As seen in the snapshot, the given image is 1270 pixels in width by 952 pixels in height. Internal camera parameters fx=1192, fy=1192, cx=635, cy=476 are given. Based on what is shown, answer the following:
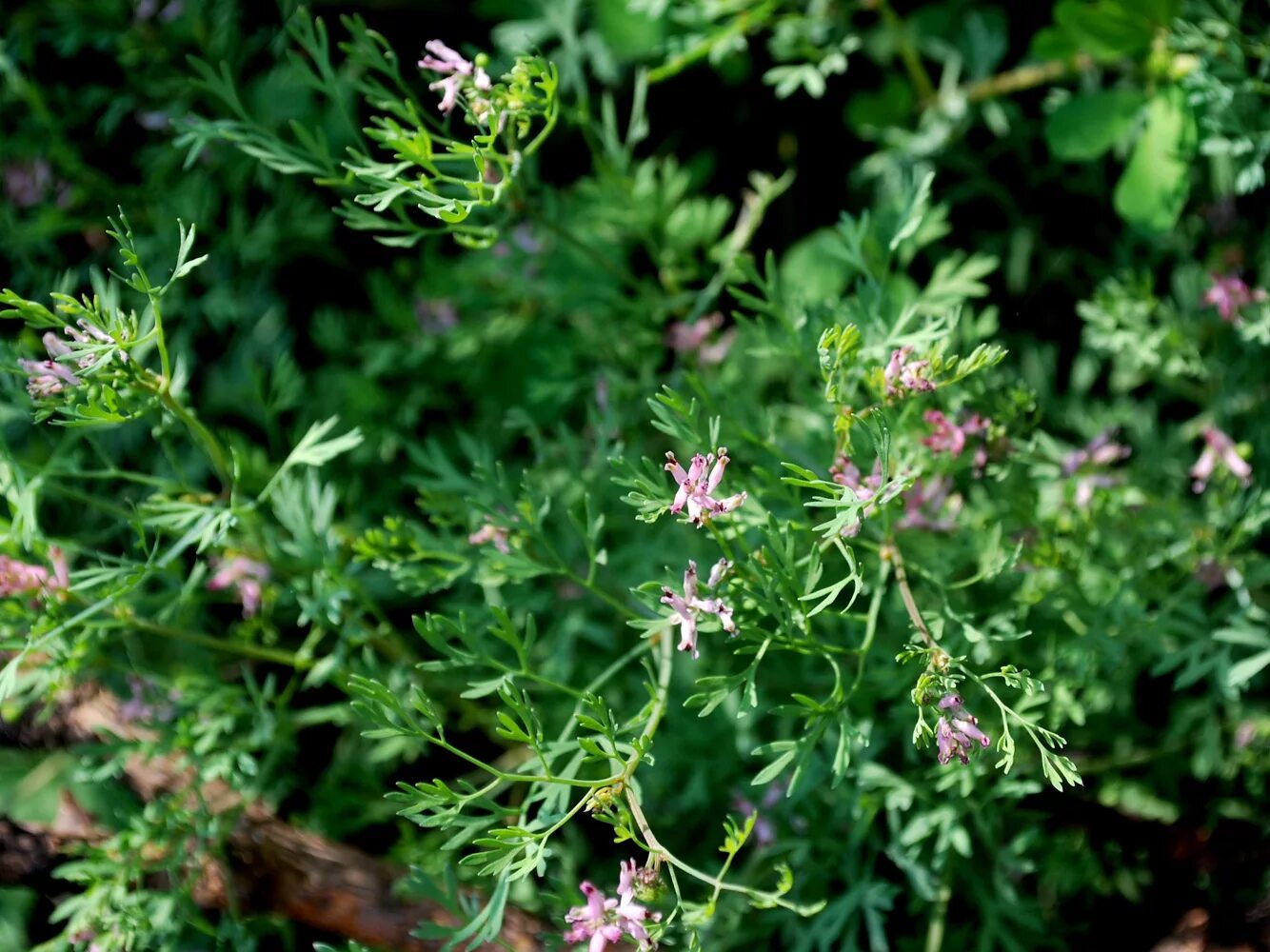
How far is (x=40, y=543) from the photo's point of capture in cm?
180

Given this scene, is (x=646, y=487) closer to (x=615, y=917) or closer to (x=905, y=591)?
(x=905, y=591)

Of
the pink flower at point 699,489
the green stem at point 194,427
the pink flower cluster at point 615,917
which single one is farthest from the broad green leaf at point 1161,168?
the green stem at point 194,427

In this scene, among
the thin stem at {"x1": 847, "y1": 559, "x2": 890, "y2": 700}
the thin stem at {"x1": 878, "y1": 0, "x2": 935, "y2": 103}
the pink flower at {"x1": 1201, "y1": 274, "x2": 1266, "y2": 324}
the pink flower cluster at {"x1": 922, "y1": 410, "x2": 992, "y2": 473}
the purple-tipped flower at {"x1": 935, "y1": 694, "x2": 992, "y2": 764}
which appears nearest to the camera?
the purple-tipped flower at {"x1": 935, "y1": 694, "x2": 992, "y2": 764}

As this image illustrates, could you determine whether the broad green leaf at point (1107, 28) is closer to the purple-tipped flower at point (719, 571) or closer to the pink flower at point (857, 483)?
the pink flower at point (857, 483)

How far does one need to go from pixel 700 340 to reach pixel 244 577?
0.91 meters

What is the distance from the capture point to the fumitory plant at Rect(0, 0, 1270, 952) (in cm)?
163

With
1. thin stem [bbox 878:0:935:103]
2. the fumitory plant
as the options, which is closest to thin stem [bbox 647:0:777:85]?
the fumitory plant

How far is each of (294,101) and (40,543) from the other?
51.6 inches

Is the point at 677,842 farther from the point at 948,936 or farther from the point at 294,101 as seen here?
the point at 294,101

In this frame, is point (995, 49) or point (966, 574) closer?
point (966, 574)

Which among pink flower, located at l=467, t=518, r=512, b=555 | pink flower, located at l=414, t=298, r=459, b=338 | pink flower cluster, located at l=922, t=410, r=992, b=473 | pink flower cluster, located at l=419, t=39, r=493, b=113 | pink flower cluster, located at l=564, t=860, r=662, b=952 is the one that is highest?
pink flower cluster, located at l=419, t=39, r=493, b=113

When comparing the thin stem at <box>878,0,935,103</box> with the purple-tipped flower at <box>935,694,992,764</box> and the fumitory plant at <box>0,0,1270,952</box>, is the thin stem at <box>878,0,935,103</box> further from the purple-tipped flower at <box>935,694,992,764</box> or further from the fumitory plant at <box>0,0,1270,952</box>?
the purple-tipped flower at <box>935,694,992,764</box>

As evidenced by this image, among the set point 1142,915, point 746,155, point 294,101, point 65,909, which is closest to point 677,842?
point 1142,915

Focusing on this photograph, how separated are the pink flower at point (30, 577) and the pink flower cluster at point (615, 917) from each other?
894mm
